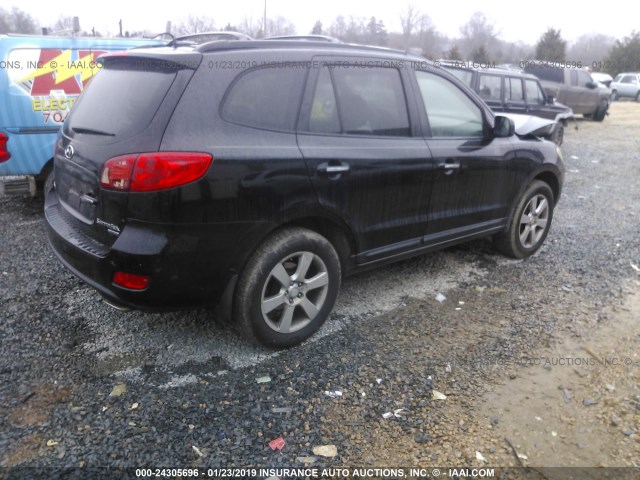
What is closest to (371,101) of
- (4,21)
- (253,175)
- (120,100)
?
(253,175)

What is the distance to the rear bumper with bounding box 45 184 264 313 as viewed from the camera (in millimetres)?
2605

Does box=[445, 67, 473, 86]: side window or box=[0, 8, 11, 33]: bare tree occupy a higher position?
box=[0, 8, 11, 33]: bare tree

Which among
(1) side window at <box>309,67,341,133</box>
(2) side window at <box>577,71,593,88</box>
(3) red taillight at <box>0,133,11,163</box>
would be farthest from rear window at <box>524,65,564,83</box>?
(3) red taillight at <box>0,133,11,163</box>

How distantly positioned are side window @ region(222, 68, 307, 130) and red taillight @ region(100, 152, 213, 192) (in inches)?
14.0

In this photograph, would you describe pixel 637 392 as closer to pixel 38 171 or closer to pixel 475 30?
pixel 38 171

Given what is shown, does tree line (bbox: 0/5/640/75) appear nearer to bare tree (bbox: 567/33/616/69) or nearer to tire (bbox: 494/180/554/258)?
bare tree (bbox: 567/33/616/69)

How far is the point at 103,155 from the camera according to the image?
270 cm

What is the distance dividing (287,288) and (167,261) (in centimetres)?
79

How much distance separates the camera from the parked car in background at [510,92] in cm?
998

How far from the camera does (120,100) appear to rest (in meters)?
2.90

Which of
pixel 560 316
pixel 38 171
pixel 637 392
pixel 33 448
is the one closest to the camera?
pixel 33 448

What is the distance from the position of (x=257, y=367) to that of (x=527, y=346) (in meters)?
1.79

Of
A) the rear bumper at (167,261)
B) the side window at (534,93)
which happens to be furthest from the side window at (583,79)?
the rear bumper at (167,261)

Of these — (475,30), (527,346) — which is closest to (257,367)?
(527,346)
